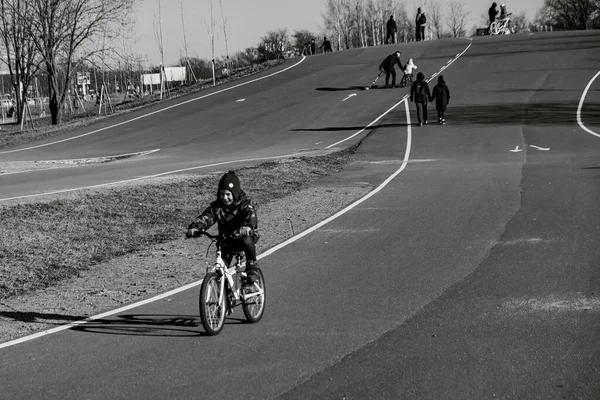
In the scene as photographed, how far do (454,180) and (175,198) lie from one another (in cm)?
643

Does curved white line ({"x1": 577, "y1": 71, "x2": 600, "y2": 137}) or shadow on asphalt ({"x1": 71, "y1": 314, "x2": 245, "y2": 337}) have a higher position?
curved white line ({"x1": 577, "y1": 71, "x2": 600, "y2": 137})

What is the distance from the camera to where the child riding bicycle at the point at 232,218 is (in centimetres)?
848

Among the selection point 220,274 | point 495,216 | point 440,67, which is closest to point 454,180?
point 495,216

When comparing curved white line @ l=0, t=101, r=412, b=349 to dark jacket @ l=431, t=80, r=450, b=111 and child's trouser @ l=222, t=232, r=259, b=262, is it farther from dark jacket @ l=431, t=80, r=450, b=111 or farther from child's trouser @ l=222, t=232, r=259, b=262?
dark jacket @ l=431, t=80, r=450, b=111

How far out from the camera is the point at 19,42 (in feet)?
186

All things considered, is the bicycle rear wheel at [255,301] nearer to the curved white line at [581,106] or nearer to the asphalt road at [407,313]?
the asphalt road at [407,313]

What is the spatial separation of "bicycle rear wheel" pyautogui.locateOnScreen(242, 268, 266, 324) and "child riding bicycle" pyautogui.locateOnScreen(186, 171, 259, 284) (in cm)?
11

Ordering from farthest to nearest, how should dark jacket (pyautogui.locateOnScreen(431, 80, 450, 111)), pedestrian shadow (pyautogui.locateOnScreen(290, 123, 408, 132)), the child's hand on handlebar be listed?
pedestrian shadow (pyautogui.locateOnScreen(290, 123, 408, 132)), dark jacket (pyautogui.locateOnScreen(431, 80, 450, 111)), the child's hand on handlebar

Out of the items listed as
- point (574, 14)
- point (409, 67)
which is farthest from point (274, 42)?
point (409, 67)

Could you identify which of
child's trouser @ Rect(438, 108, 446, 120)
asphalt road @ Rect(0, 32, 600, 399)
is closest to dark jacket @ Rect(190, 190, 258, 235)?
asphalt road @ Rect(0, 32, 600, 399)

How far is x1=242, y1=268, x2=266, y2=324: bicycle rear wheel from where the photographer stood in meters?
8.89

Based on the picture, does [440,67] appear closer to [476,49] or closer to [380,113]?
[476,49]

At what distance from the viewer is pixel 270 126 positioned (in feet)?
125

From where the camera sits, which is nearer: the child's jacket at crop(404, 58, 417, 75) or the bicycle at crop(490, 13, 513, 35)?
the child's jacket at crop(404, 58, 417, 75)
